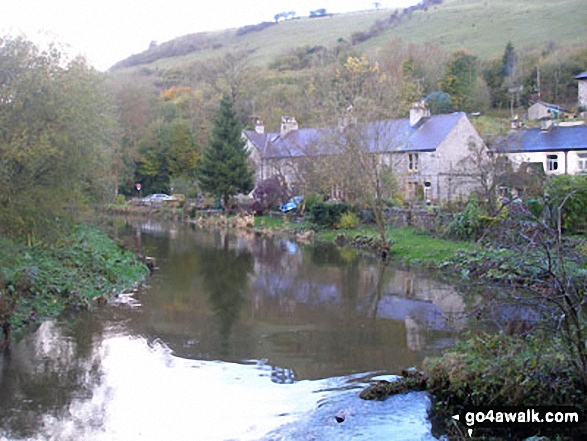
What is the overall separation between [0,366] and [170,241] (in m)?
21.9

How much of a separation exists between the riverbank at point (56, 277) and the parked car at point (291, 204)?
1930 cm

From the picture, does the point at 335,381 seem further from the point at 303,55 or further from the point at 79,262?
the point at 303,55

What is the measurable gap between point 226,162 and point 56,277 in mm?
28641

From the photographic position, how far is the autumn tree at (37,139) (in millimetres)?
15172

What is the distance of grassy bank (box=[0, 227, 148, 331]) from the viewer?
1490 centimetres

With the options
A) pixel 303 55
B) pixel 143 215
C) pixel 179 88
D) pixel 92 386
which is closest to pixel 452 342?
pixel 92 386

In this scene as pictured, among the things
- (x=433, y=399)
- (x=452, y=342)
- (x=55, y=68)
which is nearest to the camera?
(x=433, y=399)

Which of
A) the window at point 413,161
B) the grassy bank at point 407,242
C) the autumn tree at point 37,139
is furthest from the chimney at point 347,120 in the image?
the autumn tree at point 37,139

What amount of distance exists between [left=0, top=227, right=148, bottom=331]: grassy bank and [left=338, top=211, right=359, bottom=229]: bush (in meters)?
13.6

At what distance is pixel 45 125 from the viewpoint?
52.0 feet

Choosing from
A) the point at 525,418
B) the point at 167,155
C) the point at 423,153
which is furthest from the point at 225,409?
the point at 167,155

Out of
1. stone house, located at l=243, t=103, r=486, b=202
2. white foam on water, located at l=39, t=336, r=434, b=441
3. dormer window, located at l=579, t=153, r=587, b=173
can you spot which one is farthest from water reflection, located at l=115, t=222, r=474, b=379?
dormer window, located at l=579, t=153, r=587, b=173

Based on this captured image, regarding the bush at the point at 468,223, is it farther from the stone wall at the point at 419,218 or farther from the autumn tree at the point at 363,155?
the autumn tree at the point at 363,155

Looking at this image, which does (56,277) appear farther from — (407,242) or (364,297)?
(407,242)
